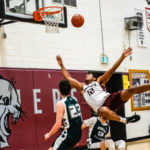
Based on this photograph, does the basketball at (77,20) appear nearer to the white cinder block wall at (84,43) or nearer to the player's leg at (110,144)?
the white cinder block wall at (84,43)

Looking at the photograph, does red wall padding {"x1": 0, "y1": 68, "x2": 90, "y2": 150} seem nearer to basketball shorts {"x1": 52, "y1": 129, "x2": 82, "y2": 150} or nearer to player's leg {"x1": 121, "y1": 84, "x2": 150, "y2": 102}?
player's leg {"x1": 121, "y1": 84, "x2": 150, "y2": 102}

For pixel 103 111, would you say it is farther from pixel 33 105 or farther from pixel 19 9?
pixel 19 9

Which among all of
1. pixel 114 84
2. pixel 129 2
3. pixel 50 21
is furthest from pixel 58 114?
pixel 129 2

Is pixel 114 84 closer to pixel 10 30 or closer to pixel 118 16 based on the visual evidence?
pixel 118 16

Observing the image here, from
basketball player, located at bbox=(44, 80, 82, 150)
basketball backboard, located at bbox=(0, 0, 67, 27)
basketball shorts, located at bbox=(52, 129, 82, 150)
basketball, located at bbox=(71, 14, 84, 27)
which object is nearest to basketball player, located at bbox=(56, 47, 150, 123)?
basketball player, located at bbox=(44, 80, 82, 150)

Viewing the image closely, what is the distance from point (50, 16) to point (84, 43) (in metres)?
2.44

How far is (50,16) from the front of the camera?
816 cm

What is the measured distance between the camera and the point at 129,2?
12203 millimetres

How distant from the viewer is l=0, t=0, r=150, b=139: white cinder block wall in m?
8.70

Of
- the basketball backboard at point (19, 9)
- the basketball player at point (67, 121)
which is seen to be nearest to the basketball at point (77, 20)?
the basketball backboard at point (19, 9)

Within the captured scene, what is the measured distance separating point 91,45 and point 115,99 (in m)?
4.67

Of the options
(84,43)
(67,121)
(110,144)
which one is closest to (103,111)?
(110,144)

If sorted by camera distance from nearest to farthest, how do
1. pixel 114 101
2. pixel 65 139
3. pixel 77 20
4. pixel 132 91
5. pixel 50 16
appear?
pixel 65 139, pixel 132 91, pixel 114 101, pixel 50 16, pixel 77 20

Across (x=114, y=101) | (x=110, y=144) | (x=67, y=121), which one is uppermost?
(x=114, y=101)
